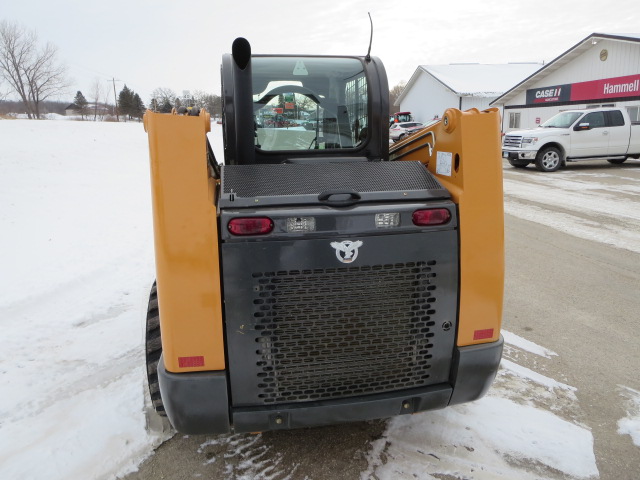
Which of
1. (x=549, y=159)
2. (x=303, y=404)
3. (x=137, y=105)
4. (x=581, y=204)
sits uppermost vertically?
(x=137, y=105)

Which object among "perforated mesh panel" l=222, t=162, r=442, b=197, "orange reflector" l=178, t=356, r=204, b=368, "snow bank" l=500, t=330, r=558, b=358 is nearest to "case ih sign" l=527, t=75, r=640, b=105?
"snow bank" l=500, t=330, r=558, b=358

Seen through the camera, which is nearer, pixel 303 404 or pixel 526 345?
pixel 303 404

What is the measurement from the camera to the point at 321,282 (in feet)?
7.29

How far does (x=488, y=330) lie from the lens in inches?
97.8

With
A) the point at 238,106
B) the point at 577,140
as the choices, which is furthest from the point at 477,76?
the point at 238,106

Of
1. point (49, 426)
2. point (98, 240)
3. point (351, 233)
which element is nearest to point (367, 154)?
point (351, 233)

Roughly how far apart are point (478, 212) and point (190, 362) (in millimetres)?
1520

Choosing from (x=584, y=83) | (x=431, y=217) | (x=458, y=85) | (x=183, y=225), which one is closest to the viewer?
(x=183, y=225)

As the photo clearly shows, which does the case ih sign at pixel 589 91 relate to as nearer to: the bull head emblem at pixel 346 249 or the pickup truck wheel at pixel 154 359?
the bull head emblem at pixel 346 249

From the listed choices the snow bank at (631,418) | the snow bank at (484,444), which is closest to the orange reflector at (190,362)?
the snow bank at (484,444)

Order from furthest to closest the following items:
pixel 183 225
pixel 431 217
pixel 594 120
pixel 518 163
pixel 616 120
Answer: pixel 518 163, pixel 616 120, pixel 594 120, pixel 431 217, pixel 183 225

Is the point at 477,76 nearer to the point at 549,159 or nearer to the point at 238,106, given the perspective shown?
the point at 549,159

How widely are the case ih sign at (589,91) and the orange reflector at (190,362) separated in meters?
25.2

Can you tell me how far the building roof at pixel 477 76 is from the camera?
138 feet
